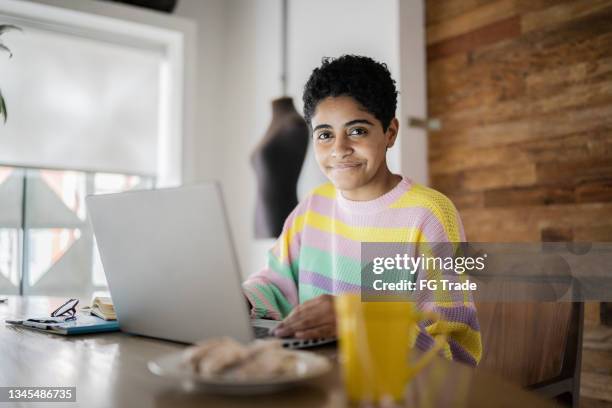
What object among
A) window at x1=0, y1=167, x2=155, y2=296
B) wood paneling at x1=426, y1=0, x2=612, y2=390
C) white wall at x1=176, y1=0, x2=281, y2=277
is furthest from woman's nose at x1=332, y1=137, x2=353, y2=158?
window at x1=0, y1=167, x2=155, y2=296

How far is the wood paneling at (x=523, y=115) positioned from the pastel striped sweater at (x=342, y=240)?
102 cm

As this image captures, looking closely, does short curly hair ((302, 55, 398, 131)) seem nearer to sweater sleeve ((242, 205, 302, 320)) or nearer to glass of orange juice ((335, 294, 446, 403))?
sweater sleeve ((242, 205, 302, 320))

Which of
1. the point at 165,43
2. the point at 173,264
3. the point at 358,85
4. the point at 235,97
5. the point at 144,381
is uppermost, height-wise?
the point at 165,43

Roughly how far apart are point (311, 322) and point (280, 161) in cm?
191

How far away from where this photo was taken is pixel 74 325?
1017 millimetres

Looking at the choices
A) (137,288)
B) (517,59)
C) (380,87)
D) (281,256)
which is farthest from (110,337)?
(517,59)

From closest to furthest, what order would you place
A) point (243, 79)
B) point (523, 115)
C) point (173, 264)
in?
point (173, 264) < point (523, 115) < point (243, 79)

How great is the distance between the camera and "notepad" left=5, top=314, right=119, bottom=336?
0.99 m

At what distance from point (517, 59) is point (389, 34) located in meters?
0.59

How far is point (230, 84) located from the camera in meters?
3.68

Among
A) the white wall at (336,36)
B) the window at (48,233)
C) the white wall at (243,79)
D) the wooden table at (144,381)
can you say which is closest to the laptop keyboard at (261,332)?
the wooden table at (144,381)

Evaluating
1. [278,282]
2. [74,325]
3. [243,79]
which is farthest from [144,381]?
[243,79]

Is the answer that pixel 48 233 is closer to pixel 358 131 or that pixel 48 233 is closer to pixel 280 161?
pixel 280 161

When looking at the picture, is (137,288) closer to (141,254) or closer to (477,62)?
(141,254)
